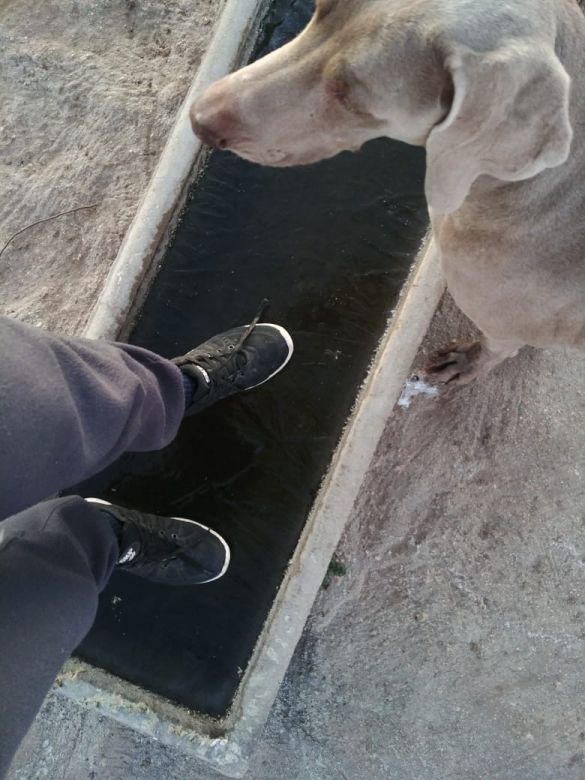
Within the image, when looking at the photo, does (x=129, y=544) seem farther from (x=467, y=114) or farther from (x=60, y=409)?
(x=467, y=114)

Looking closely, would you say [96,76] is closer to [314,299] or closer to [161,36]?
[161,36]

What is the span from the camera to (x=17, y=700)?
1522mm

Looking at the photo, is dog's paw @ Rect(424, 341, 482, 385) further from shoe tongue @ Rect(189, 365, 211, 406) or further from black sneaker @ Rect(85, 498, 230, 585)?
black sneaker @ Rect(85, 498, 230, 585)

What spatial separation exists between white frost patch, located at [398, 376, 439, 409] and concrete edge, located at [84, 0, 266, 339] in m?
1.16

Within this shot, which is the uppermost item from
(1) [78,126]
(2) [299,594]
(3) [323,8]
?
(3) [323,8]

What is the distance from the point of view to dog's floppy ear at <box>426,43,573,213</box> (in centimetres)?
124

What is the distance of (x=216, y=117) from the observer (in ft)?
5.01

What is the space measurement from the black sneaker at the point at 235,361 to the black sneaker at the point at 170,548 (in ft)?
1.51

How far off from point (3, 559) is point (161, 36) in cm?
237

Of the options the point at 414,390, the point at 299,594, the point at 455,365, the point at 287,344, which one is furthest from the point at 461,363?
the point at 299,594

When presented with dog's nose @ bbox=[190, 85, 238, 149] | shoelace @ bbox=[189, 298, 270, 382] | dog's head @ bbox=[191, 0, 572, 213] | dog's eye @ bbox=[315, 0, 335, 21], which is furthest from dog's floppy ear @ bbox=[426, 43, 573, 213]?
shoelace @ bbox=[189, 298, 270, 382]

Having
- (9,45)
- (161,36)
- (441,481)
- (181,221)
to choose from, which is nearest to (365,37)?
(181,221)

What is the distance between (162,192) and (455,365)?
4.44 feet

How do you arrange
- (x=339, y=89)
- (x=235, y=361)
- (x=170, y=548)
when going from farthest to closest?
(x=235, y=361)
(x=170, y=548)
(x=339, y=89)
